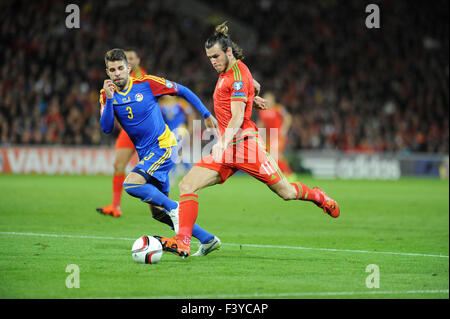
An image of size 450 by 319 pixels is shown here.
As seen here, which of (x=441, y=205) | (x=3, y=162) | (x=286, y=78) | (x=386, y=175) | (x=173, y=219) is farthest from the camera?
(x=286, y=78)

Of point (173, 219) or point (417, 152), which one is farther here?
point (417, 152)

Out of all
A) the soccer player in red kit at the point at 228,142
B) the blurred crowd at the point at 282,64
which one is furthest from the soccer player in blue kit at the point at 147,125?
the blurred crowd at the point at 282,64

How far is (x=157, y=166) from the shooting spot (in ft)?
23.5

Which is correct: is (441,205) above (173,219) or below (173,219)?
below

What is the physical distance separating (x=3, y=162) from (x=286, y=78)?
1351 cm

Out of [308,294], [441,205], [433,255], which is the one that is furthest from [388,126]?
[308,294]

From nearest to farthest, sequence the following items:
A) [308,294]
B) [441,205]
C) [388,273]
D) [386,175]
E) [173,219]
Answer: [308,294] → [388,273] → [173,219] → [441,205] → [386,175]

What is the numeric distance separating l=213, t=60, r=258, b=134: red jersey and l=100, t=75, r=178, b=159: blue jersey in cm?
77

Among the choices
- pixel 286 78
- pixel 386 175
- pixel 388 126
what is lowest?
pixel 386 175

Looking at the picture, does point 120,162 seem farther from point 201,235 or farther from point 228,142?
point 228,142

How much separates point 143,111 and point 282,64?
78.0 ft

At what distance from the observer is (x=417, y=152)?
2702 centimetres

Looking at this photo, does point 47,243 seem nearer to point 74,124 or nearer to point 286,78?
point 74,124

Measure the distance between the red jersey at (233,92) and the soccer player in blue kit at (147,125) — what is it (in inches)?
8.8
